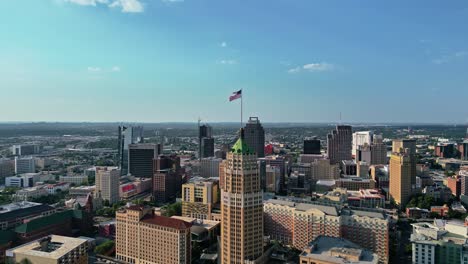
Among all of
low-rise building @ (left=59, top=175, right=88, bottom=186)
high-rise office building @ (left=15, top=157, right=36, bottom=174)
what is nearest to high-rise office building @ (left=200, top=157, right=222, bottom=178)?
low-rise building @ (left=59, top=175, right=88, bottom=186)

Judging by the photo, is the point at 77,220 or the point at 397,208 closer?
the point at 77,220

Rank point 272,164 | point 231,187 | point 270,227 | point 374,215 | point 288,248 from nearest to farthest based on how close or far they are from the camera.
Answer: point 231,187 < point 374,215 < point 288,248 < point 270,227 < point 272,164

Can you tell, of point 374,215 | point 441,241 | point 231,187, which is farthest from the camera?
point 374,215

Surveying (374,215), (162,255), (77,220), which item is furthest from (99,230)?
(374,215)

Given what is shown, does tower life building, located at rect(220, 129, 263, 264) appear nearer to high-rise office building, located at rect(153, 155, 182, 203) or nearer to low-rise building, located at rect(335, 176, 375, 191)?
high-rise office building, located at rect(153, 155, 182, 203)

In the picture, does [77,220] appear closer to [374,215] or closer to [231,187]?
[231,187]

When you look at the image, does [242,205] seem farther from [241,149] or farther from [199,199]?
[199,199]

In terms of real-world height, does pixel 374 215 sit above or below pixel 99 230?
above

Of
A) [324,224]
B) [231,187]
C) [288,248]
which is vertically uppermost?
[231,187]
